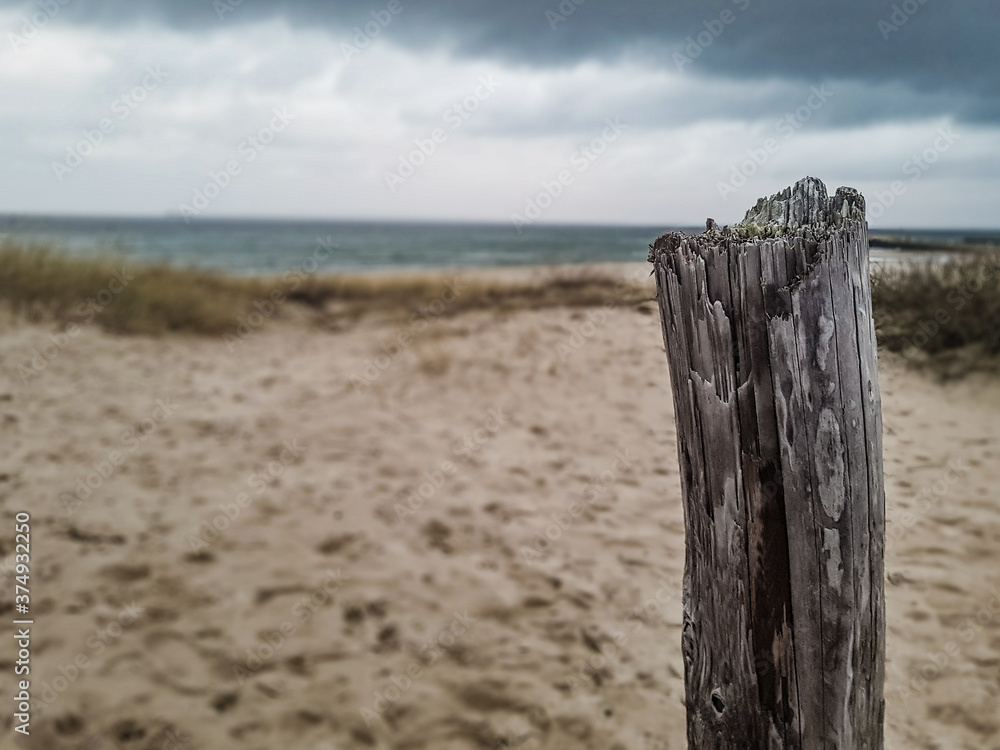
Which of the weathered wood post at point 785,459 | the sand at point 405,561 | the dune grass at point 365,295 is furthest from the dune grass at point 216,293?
the weathered wood post at point 785,459

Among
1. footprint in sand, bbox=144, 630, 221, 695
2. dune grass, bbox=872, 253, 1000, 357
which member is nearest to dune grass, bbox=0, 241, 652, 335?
dune grass, bbox=872, 253, 1000, 357

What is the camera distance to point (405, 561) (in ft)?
11.6

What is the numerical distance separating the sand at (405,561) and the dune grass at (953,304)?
1.70 feet

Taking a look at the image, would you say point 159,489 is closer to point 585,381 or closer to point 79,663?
point 79,663

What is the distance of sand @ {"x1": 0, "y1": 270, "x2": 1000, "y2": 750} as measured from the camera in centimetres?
242

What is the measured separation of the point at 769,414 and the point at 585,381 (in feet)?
17.2

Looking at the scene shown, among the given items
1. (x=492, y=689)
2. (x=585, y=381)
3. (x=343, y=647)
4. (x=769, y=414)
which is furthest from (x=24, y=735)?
(x=585, y=381)

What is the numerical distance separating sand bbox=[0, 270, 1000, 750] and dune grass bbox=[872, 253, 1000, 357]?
52 cm

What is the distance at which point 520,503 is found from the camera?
13.9 ft

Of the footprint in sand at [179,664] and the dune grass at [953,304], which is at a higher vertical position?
the dune grass at [953,304]

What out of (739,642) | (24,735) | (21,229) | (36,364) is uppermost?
(21,229)

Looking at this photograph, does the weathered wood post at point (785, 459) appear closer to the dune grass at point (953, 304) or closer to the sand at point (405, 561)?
the sand at point (405, 561)

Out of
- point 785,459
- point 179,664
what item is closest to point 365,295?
point 179,664

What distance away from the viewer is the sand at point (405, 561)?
2.42 metres
